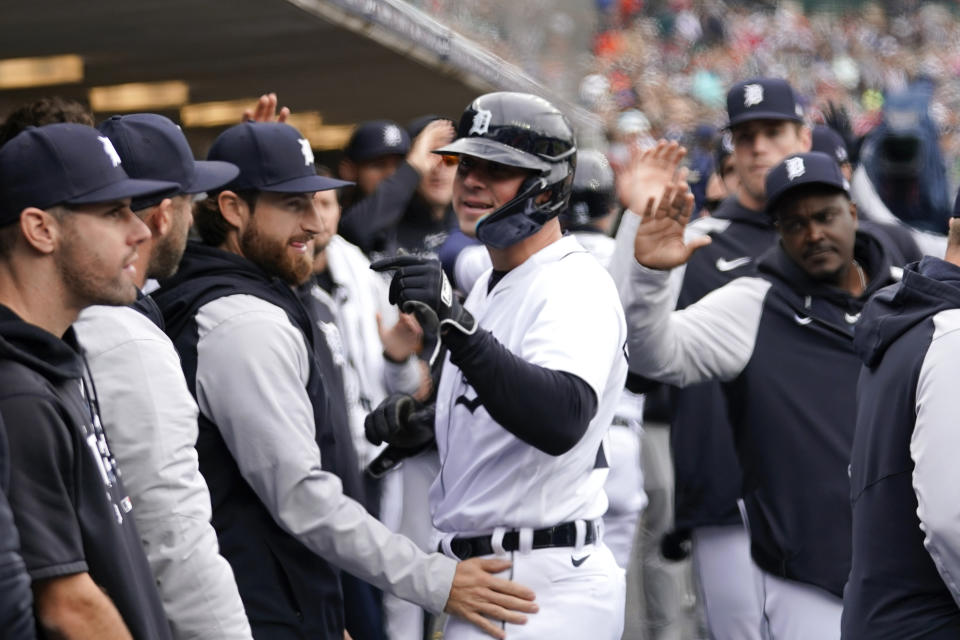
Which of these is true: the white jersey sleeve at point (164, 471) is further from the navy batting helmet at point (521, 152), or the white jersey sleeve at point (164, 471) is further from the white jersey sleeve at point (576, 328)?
the navy batting helmet at point (521, 152)

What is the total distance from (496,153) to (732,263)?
7.33 ft

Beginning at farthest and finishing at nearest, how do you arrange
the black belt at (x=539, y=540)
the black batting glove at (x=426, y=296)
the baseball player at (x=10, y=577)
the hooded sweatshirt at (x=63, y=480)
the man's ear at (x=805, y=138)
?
the man's ear at (x=805, y=138)
the black belt at (x=539, y=540)
the black batting glove at (x=426, y=296)
the hooded sweatshirt at (x=63, y=480)
the baseball player at (x=10, y=577)

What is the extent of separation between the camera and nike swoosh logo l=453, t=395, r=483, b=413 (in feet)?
11.8

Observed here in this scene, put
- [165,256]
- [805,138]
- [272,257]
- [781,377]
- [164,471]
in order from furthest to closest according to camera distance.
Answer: [805,138], [781,377], [272,257], [165,256], [164,471]

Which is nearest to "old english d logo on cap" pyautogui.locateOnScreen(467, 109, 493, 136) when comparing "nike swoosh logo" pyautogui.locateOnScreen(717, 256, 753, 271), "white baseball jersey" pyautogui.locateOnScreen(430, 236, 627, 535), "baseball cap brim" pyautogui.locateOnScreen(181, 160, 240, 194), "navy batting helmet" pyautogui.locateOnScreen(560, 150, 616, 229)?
"white baseball jersey" pyautogui.locateOnScreen(430, 236, 627, 535)

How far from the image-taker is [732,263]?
5.68m

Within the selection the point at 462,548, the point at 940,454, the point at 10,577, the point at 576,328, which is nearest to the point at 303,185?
the point at 576,328

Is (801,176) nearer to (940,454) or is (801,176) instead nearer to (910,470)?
(910,470)

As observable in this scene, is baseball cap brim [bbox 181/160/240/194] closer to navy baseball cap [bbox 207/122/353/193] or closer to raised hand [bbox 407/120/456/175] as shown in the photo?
navy baseball cap [bbox 207/122/353/193]

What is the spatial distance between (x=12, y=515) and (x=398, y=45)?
4.47 meters

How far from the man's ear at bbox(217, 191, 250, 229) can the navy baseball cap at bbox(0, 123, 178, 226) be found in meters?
1.34

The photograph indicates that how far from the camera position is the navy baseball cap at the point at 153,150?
3529mm

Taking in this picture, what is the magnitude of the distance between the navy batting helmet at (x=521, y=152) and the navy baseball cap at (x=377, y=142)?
3131mm

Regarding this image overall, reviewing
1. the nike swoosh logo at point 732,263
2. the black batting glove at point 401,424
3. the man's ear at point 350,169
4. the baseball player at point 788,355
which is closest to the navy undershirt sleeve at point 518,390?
the black batting glove at point 401,424
